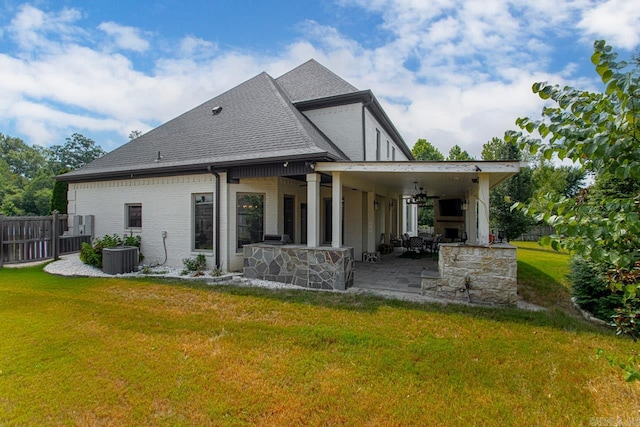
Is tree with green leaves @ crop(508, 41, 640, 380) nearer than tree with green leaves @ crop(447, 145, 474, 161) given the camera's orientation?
Yes

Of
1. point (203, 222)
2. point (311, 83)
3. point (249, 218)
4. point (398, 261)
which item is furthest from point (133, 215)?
point (398, 261)

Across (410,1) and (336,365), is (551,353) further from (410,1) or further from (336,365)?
(410,1)

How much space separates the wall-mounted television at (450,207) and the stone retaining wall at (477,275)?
12373 mm

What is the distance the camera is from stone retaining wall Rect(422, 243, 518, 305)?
6168mm

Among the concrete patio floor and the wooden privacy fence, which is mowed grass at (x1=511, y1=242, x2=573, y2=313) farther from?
the wooden privacy fence

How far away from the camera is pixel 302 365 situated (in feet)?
12.0

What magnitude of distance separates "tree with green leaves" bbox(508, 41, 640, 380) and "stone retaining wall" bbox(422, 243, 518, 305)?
470 centimetres

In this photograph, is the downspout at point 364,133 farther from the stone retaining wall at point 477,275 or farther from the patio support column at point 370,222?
the stone retaining wall at point 477,275

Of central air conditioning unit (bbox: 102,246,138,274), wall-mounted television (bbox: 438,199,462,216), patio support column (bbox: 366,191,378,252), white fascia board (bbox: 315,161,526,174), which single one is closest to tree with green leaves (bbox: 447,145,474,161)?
wall-mounted television (bbox: 438,199,462,216)

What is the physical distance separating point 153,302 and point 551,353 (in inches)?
263

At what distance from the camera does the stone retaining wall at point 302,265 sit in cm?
728

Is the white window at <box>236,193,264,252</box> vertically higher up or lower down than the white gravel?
higher up

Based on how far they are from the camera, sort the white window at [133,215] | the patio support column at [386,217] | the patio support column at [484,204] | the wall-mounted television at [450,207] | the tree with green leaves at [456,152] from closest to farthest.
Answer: the patio support column at [484,204], the white window at [133,215], the patio support column at [386,217], the wall-mounted television at [450,207], the tree with green leaves at [456,152]

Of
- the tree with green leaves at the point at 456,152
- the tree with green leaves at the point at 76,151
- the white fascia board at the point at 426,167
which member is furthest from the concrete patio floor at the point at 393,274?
the tree with green leaves at the point at 76,151
